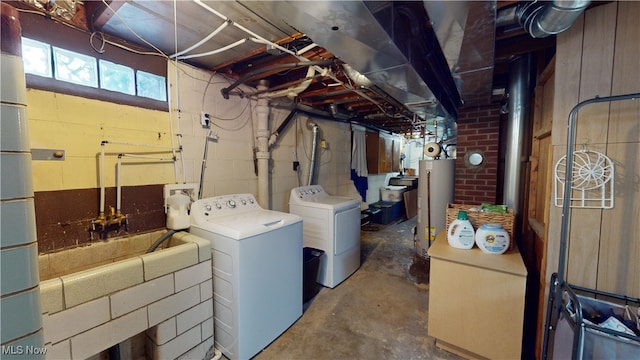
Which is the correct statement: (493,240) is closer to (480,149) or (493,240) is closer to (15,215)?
(480,149)

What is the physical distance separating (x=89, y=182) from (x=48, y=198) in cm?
21

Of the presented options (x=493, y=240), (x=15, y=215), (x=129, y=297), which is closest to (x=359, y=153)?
(x=493, y=240)

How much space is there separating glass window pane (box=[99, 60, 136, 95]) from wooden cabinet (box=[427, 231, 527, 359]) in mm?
2456

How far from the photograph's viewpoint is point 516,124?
2277 millimetres

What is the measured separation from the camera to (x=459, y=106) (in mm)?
2941

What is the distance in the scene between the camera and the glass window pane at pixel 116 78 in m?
1.69

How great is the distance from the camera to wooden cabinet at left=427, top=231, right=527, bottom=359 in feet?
4.94

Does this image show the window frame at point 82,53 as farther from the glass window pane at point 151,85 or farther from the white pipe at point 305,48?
the white pipe at point 305,48

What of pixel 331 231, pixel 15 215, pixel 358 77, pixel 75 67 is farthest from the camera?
pixel 331 231

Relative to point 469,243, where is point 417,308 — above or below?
below

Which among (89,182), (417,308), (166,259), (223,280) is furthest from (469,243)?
(89,182)

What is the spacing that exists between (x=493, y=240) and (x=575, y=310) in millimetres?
599

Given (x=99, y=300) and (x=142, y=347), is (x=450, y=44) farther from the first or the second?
(x=142, y=347)

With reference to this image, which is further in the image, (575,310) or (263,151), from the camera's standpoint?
(263,151)
